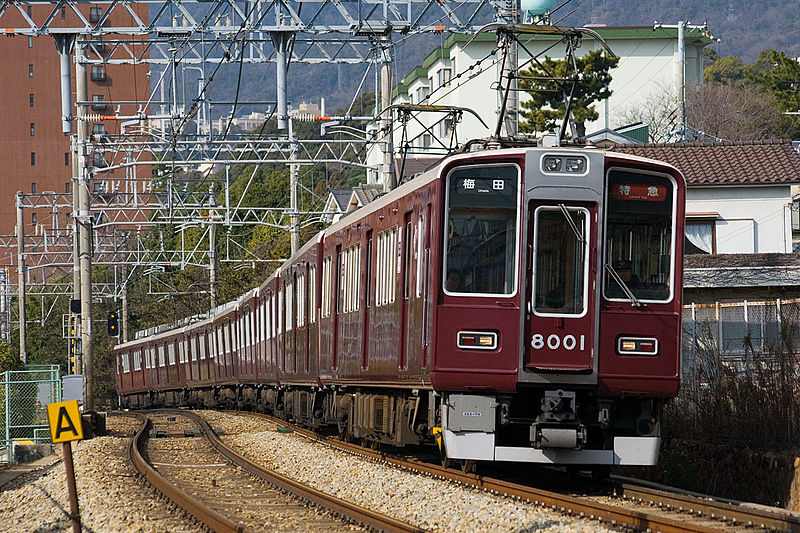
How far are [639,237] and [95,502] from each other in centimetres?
526

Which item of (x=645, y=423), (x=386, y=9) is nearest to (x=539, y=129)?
(x=386, y=9)

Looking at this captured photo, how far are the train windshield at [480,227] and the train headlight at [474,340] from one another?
34 cm

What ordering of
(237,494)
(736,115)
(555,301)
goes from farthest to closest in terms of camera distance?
1. (736,115)
2. (237,494)
3. (555,301)

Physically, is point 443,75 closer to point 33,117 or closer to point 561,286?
point 33,117

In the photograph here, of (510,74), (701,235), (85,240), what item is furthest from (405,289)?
(85,240)

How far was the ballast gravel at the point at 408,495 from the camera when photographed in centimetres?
843

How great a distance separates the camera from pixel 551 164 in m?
10.2

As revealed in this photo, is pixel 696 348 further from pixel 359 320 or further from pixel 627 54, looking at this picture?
pixel 627 54

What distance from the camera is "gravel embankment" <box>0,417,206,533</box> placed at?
9570 millimetres

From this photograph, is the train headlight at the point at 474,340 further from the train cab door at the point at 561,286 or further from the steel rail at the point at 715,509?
the steel rail at the point at 715,509

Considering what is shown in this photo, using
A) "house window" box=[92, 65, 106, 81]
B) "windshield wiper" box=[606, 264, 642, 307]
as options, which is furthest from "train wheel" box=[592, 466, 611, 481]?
"house window" box=[92, 65, 106, 81]

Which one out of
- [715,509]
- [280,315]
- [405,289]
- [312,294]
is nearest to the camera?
[715,509]

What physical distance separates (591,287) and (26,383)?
480 inches

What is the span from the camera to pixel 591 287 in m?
10.1
